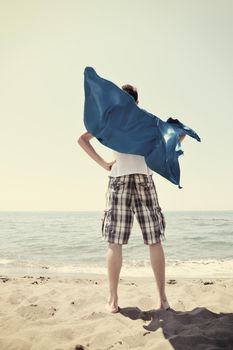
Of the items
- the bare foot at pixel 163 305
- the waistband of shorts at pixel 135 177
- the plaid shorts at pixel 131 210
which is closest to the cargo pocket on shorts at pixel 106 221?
the plaid shorts at pixel 131 210

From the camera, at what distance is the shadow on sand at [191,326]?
2.28 meters

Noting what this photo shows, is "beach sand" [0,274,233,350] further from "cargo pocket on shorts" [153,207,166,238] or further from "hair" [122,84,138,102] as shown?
"hair" [122,84,138,102]

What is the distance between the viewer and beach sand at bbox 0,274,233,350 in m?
2.39

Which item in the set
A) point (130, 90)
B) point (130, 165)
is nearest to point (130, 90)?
point (130, 90)

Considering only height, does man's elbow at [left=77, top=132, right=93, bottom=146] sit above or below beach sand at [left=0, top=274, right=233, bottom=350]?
above

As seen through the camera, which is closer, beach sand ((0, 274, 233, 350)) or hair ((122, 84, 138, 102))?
beach sand ((0, 274, 233, 350))

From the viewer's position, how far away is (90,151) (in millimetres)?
3383

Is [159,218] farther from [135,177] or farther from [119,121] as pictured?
[119,121]

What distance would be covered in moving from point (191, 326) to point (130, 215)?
44.8 inches

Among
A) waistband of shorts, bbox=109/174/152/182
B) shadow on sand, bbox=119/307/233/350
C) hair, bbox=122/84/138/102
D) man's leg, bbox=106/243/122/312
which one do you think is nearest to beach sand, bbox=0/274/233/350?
shadow on sand, bbox=119/307/233/350

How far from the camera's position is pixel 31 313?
318cm

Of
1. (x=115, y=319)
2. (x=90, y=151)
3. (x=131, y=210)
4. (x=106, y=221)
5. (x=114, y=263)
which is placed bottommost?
(x=115, y=319)

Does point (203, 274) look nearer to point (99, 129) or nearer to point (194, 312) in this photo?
point (194, 312)

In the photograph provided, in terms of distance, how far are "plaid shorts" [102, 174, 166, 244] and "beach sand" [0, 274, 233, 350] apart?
0.75 m
